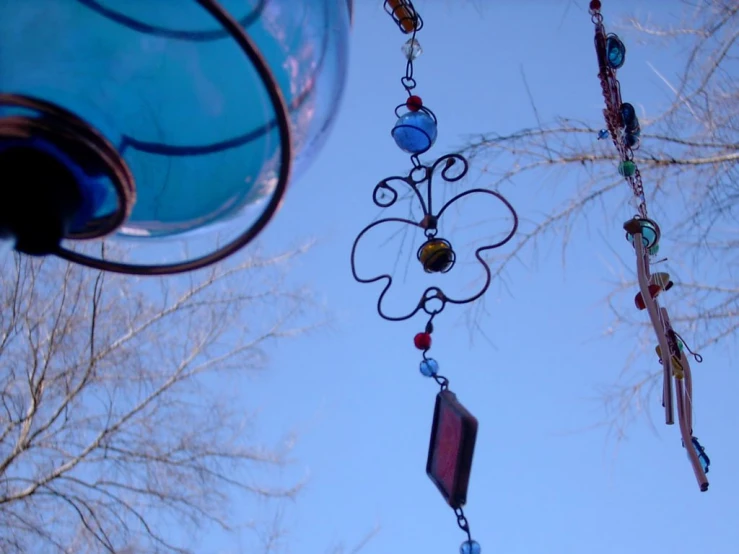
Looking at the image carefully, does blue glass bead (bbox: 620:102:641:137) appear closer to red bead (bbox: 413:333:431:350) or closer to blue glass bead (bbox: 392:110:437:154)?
blue glass bead (bbox: 392:110:437:154)

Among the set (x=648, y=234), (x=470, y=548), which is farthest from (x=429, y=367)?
(x=648, y=234)

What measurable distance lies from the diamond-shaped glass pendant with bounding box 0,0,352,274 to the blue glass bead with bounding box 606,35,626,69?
1.21 m

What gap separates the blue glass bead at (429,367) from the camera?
1.23 meters

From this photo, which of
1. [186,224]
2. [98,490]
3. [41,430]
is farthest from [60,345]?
[186,224]

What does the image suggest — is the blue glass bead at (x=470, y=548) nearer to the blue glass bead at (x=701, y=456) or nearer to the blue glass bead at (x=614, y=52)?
the blue glass bead at (x=701, y=456)

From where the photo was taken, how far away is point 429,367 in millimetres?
1232

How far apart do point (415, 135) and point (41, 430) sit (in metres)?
1.77

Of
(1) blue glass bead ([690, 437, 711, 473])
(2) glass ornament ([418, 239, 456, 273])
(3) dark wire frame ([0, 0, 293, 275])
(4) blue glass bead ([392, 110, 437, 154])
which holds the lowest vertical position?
(3) dark wire frame ([0, 0, 293, 275])

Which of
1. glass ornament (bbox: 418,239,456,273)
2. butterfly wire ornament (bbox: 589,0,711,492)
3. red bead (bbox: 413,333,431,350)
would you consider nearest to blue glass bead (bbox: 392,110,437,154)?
glass ornament (bbox: 418,239,456,273)

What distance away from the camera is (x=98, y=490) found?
8.00 ft

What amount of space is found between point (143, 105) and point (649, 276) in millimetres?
1099

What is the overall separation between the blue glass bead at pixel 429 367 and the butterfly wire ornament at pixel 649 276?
0.39 m

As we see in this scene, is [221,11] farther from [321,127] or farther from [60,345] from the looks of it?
[60,345]

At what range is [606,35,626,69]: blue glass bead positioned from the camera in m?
1.70
